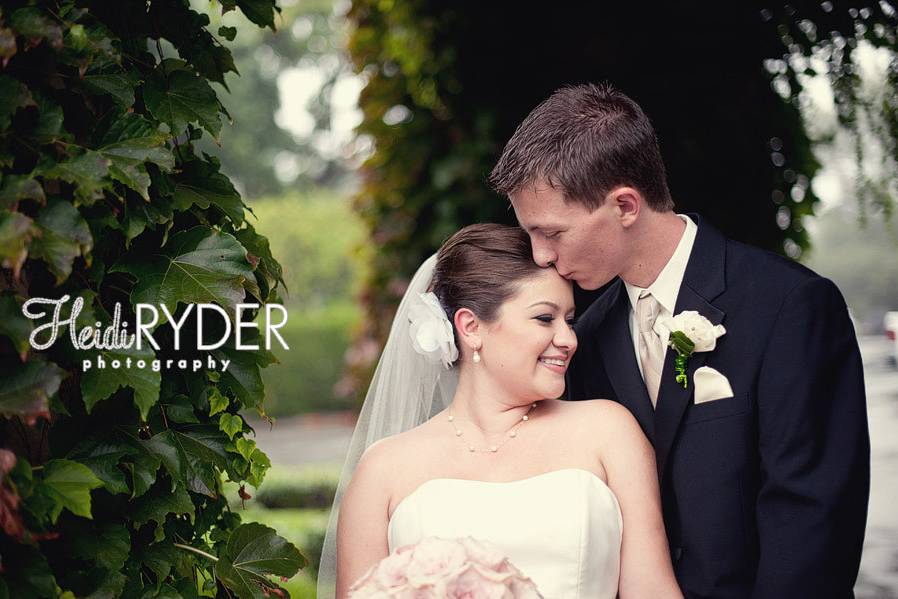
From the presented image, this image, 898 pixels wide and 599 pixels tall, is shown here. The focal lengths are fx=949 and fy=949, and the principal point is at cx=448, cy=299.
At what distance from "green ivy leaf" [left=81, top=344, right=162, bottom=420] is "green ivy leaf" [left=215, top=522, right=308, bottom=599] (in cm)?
49

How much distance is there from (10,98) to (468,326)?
1.52m

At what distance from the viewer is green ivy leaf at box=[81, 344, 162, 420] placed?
209 cm

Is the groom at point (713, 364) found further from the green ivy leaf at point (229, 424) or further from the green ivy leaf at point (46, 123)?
the green ivy leaf at point (46, 123)

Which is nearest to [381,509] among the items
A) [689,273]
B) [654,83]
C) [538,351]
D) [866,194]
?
[538,351]

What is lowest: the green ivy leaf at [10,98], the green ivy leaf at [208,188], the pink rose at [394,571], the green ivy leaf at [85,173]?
the pink rose at [394,571]

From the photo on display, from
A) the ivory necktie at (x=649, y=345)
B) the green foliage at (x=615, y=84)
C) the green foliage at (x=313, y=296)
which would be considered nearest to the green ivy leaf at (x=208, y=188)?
the ivory necktie at (x=649, y=345)

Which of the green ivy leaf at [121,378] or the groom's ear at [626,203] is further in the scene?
the groom's ear at [626,203]

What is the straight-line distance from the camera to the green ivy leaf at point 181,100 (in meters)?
2.30

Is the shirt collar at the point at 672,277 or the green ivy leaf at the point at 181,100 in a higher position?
the green ivy leaf at the point at 181,100

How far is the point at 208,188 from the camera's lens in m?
2.41

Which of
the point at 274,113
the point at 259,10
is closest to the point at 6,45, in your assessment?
the point at 259,10

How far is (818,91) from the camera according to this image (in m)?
4.43

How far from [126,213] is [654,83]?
130 inches

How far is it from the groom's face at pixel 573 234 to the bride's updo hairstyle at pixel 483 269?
104 mm
